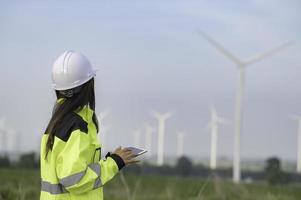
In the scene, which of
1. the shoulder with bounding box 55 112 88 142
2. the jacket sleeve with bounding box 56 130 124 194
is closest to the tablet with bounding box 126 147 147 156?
the jacket sleeve with bounding box 56 130 124 194

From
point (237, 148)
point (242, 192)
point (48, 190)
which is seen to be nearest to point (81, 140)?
point (48, 190)

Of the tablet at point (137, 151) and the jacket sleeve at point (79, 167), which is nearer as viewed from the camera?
the jacket sleeve at point (79, 167)

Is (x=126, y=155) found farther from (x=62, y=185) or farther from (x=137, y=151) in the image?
(x=62, y=185)

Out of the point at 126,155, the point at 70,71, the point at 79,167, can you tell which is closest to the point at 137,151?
the point at 126,155

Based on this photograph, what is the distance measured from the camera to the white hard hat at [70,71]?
13.0 feet

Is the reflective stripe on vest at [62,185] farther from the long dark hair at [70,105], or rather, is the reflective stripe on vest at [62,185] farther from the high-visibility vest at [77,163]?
the long dark hair at [70,105]

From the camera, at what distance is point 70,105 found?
12.9 feet

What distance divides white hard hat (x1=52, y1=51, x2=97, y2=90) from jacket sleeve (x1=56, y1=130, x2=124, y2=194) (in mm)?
322

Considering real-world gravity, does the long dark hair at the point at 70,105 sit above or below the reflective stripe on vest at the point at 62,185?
above

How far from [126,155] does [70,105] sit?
413 mm

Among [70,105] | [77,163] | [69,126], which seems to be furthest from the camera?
[70,105]

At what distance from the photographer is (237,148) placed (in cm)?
3195

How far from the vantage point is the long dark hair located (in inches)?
154

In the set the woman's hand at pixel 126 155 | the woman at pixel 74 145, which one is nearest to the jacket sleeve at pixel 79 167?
the woman at pixel 74 145
